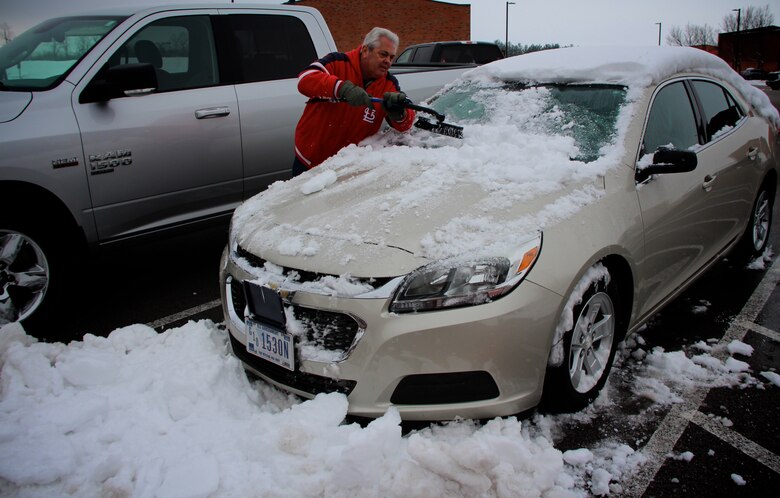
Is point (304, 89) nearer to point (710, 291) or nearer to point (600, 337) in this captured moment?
point (600, 337)

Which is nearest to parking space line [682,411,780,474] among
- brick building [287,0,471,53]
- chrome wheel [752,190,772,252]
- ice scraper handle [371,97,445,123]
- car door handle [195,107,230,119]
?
ice scraper handle [371,97,445,123]

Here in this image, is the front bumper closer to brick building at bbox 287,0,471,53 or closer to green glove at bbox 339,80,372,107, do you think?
green glove at bbox 339,80,372,107

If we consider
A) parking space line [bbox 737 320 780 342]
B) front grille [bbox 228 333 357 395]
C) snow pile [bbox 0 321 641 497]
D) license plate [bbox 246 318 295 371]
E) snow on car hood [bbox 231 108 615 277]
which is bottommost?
parking space line [bbox 737 320 780 342]

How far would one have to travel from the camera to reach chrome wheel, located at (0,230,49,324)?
11.5 feet

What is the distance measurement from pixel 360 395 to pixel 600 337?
1.18m

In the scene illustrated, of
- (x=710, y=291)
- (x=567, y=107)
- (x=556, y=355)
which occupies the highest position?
(x=567, y=107)

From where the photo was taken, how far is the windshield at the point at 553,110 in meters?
2.98

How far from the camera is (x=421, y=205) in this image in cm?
258

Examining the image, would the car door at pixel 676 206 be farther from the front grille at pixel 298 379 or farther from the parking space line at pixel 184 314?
the parking space line at pixel 184 314

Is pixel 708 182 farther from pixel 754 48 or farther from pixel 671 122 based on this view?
pixel 754 48

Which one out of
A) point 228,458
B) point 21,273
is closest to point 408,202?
point 228,458

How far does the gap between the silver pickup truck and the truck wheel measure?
117 inches

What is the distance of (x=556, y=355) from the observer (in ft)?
7.87

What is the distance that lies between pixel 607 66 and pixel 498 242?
1598 millimetres
